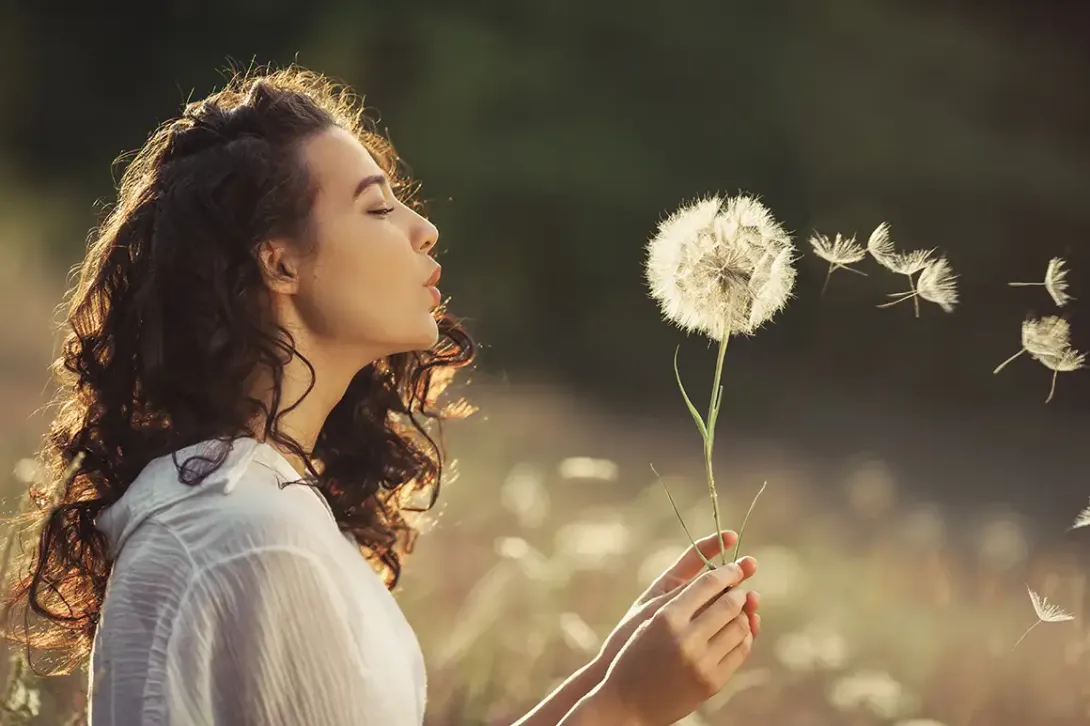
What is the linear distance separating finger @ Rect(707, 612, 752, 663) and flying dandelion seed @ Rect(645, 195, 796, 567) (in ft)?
0.72

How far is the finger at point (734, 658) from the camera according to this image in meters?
1.74

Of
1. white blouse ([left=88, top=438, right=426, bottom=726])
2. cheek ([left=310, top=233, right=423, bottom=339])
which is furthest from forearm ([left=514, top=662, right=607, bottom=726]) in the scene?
cheek ([left=310, top=233, right=423, bottom=339])

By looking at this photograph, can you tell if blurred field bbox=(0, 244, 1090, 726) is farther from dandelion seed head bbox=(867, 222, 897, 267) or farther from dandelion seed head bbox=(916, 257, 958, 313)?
dandelion seed head bbox=(867, 222, 897, 267)

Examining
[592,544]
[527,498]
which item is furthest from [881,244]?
[527,498]

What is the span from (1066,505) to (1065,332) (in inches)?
→ 113

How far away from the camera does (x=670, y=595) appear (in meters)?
1.92

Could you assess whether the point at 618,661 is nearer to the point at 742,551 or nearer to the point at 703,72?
the point at 742,551

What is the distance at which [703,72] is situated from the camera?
8.81m

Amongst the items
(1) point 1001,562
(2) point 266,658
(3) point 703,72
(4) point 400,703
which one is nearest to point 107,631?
(2) point 266,658

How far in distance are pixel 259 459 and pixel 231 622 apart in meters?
0.27

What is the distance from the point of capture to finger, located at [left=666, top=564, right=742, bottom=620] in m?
1.71

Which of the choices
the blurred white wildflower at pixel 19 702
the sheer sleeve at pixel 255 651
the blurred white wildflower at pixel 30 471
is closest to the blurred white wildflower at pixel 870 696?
the sheer sleeve at pixel 255 651

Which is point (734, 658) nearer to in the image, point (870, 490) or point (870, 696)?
point (870, 696)

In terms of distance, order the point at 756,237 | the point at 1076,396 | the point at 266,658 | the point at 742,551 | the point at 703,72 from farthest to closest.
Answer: the point at 703,72
the point at 1076,396
the point at 742,551
the point at 756,237
the point at 266,658
